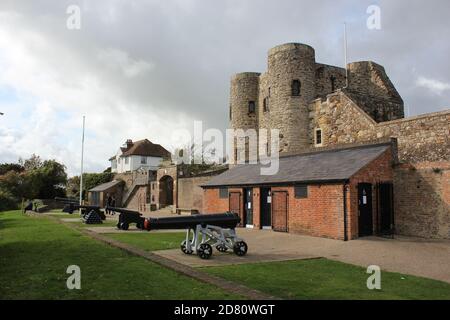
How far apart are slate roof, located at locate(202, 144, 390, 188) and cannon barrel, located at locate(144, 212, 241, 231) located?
200 inches

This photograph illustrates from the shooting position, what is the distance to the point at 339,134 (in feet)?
84.8

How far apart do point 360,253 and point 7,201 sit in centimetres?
4013

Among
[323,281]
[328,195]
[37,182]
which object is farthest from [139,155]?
[323,281]

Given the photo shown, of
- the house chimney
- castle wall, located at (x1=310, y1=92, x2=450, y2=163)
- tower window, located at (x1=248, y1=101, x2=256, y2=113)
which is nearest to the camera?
castle wall, located at (x1=310, y1=92, x2=450, y2=163)

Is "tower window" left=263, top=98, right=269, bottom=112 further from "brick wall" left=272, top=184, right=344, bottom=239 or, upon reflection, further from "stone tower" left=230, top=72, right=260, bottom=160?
"brick wall" left=272, top=184, right=344, bottom=239

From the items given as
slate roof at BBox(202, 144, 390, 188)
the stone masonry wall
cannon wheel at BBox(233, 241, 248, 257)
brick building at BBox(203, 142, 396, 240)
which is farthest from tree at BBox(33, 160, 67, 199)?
cannon wheel at BBox(233, 241, 248, 257)

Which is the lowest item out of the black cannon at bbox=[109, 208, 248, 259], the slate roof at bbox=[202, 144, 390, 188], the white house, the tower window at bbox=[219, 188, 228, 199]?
the black cannon at bbox=[109, 208, 248, 259]

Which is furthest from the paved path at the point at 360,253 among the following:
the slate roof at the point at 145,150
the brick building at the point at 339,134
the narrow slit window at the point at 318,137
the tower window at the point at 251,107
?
the slate roof at the point at 145,150

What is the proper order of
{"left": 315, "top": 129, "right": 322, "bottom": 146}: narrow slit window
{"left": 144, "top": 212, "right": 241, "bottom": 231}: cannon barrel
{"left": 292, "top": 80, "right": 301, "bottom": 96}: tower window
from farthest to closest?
{"left": 292, "top": 80, "right": 301, "bottom": 96}: tower window → {"left": 315, "top": 129, "right": 322, "bottom": 146}: narrow slit window → {"left": 144, "top": 212, "right": 241, "bottom": 231}: cannon barrel

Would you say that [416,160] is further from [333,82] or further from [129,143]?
[129,143]

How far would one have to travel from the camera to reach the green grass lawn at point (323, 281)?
671 centimetres

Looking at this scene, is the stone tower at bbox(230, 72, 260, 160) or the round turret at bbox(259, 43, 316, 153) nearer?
the round turret at bbox(259, 43, 316, 153)

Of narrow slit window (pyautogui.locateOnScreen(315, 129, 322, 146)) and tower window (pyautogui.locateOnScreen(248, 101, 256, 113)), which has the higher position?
tower window (pyautogui.locateOnScreen(248, 101, 256, 113))

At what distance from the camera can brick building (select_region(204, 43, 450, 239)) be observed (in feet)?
49.2
